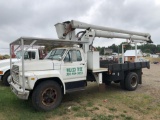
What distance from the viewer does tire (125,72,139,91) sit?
30.4ft

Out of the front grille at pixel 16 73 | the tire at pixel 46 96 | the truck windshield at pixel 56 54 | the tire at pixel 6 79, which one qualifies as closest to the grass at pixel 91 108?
the tire at pixel 46 96

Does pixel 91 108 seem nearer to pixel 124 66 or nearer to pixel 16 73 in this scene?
pixel 16 73

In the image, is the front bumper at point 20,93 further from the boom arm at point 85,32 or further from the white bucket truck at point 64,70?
the boom arm at point 85,32

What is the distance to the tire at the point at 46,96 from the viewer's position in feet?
19.6

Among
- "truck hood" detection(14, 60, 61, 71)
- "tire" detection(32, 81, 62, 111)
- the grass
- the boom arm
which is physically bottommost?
the grass

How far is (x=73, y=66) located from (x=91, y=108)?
1.66m

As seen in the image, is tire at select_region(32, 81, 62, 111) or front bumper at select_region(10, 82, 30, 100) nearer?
front bumper at select_region(10, 82, 30, 100)

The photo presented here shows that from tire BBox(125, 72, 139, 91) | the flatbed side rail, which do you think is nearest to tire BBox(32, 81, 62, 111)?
the flatbed side rail

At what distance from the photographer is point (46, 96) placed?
20.4ft

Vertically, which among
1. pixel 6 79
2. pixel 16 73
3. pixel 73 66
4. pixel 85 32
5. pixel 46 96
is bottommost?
pixel 46 96

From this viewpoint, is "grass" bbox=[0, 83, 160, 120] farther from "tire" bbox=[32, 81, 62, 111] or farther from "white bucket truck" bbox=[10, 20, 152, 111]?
"white bucket truck" bbox=[10, 20, 152, 111]

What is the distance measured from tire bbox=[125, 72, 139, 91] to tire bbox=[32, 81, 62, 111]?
407 centimetres

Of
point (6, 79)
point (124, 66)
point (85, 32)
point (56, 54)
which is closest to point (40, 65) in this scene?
point (56, 54)

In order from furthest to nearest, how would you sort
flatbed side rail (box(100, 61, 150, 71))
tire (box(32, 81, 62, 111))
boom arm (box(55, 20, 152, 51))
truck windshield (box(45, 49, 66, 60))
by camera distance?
flatbed side rail (box(100, 61, 150, 71)) < boom arm (box(55, 20, 152, 51)) < truck windshield (box(45, 49, 66, 60)) < tire (box(32, 81, 62, 111))
